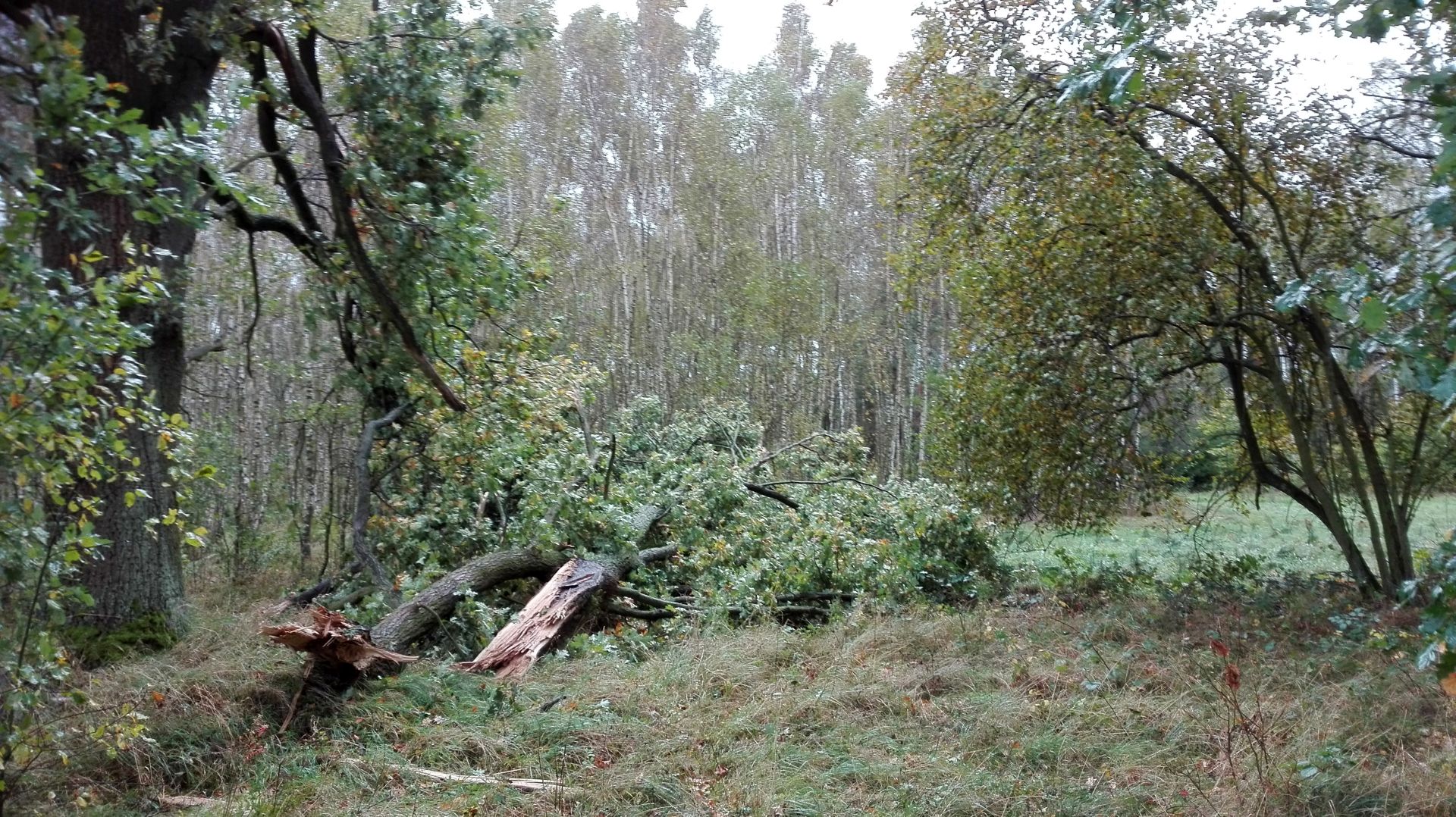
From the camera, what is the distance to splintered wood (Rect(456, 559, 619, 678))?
651 cm

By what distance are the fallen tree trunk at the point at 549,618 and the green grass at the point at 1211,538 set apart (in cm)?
419

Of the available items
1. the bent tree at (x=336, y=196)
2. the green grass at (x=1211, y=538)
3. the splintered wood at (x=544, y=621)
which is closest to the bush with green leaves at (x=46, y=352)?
the bent tree at (x=336, y=196)

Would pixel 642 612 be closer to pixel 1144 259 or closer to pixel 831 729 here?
pixel 831 729

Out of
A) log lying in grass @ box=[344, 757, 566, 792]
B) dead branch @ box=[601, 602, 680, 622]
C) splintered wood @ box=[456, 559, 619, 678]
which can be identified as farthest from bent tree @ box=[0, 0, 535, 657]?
dead branch @ box=[601, 602, 680, 622]

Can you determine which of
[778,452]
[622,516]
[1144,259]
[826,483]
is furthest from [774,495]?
[1144,259]

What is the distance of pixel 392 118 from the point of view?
6297mm

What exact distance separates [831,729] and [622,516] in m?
3.82

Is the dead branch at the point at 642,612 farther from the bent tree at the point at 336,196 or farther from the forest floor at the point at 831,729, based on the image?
the bent tree at the point at 336,196

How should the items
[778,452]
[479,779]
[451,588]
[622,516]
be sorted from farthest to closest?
[778,452] → [622,516] → [451,588] → [479,779]

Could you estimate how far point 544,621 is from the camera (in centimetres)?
712

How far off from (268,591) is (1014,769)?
7.52m

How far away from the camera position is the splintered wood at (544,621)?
21.4ft

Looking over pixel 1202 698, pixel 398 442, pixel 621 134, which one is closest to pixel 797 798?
pixel 1202 698

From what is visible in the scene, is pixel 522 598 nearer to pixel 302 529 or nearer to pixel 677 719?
pixel 677 719
